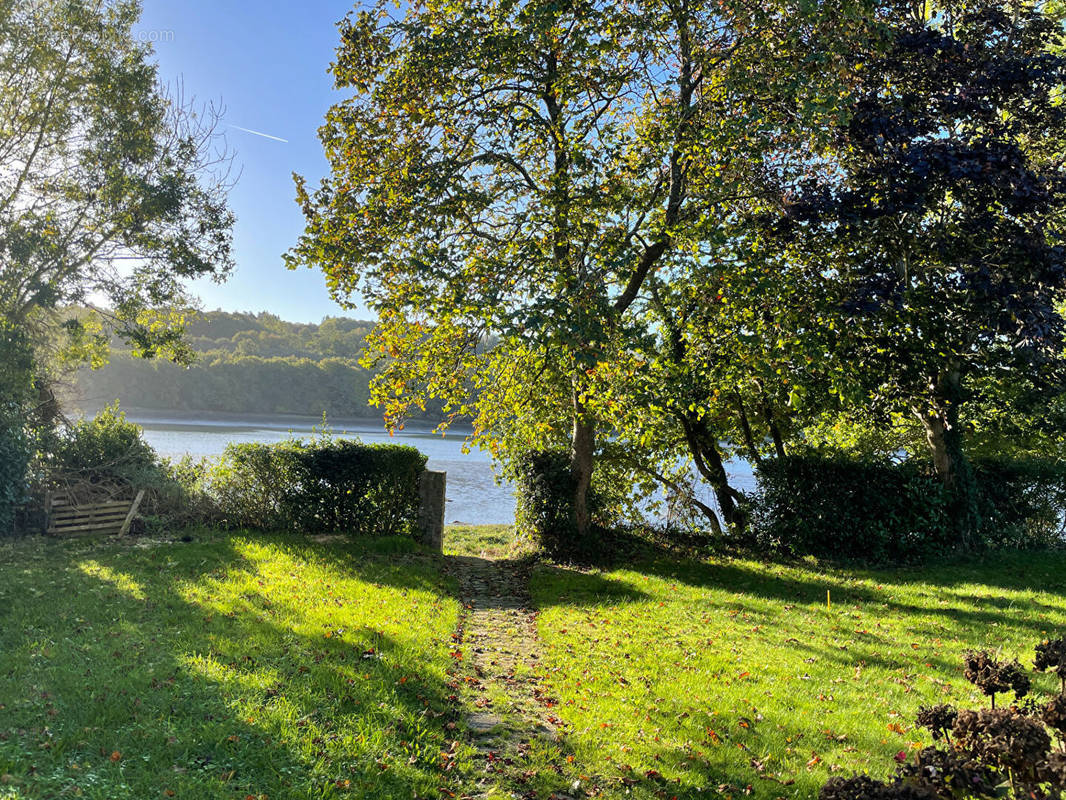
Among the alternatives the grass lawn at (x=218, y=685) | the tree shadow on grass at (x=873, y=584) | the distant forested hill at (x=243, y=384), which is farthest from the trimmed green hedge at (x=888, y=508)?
the distant forested hill at (x=243, y=384)

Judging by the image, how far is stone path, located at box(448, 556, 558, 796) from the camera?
4707 mm

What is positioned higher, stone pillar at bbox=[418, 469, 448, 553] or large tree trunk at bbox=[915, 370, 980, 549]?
large tree trunk at bbox=[915, 370, 980, 549]

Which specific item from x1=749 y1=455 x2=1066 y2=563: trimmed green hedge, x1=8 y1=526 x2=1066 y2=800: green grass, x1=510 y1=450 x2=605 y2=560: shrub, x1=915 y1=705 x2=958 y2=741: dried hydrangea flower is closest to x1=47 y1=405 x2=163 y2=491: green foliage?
x1=8 y1=526 x2=1066 y2=800: green grass

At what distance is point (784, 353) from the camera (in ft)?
34.2

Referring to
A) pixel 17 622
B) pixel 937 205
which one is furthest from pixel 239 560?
pixel 937 205

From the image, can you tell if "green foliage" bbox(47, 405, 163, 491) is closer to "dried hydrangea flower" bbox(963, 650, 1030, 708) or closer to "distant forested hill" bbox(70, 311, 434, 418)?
"dried hydrangea flower" bbox(963, 650, 1030, 708)

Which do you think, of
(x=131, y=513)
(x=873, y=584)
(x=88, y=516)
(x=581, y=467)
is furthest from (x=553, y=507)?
(x=88, y=516)

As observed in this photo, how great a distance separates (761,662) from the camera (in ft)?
21.6

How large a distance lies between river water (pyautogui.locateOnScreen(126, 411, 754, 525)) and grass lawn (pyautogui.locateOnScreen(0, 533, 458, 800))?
172 inches

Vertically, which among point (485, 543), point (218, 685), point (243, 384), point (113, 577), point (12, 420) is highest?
point (243, 384)

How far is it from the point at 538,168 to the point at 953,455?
10019mm

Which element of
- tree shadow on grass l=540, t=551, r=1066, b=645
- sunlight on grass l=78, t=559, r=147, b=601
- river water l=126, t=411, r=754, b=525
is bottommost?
river water l=126, t=411, r=754, b=525

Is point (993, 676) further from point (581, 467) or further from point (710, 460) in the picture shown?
point (710, 460)

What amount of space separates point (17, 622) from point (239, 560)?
3799mm
